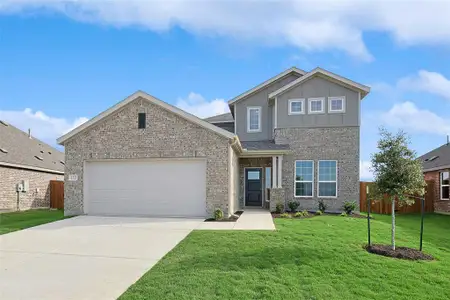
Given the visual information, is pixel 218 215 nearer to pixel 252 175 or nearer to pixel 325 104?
pixel 252 175

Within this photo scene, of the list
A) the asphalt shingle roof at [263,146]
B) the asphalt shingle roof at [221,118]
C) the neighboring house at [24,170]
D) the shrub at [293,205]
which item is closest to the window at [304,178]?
the shrub at [293,205]

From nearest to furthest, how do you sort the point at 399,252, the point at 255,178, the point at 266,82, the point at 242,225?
the point at 399,252
the point at 242,225
the point at 255,178
the point at 266,82

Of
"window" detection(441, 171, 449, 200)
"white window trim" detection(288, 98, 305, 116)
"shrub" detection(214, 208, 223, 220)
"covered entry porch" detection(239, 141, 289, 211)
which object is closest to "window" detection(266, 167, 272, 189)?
"covered entry porch" detection(239, 141, 289, 211)

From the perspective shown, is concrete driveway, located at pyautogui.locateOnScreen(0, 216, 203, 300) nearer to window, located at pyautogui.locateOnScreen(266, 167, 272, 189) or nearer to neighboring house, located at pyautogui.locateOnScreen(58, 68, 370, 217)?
neighboring house, located at pyautogui.locateOnScreen(58, 68, 370, 217)

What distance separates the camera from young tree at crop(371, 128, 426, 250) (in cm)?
755

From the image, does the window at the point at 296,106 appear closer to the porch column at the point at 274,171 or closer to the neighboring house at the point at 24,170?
the porch column at the point at 274,171

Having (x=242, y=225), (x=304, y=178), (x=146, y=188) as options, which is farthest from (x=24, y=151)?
(x=304, y=178)

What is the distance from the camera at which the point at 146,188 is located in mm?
12977

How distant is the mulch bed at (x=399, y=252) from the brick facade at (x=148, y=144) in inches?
237

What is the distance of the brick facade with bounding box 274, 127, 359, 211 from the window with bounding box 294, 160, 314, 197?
187mm

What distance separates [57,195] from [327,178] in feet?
53.8

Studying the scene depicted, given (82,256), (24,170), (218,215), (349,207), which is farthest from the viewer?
(24,170)

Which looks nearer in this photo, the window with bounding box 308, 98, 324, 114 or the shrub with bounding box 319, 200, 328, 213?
the shrub with bounding box 319, 200, 328, 213

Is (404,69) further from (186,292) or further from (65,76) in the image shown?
(65,76)
